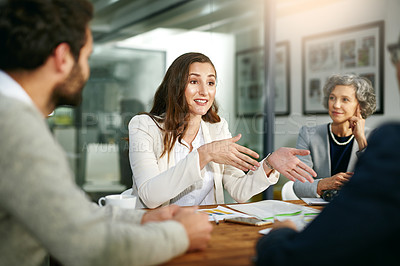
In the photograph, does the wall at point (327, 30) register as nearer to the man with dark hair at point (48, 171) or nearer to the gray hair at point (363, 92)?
the gray hair at point (363, 92)

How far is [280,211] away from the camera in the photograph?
1.56 meters

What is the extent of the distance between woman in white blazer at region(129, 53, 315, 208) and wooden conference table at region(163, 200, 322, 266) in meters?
0.54

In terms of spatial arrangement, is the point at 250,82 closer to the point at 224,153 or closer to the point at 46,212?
the point at 224,153

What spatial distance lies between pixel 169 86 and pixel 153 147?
39 cm

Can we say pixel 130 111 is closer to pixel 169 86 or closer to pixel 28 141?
pixel 169 86

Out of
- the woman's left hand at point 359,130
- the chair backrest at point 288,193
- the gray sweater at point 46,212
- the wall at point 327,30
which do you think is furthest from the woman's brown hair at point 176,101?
the wall at point 327,30

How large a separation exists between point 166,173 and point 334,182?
0.83 meters

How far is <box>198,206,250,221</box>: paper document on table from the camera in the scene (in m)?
1.44

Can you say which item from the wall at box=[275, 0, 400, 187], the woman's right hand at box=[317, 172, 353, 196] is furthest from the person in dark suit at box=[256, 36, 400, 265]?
the wall at box=[275, 0, 400, 187]

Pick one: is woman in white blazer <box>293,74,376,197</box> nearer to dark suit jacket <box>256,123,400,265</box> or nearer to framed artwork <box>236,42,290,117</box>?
framed artwork <box>236,42,290,117</box>

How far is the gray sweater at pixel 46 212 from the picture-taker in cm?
78

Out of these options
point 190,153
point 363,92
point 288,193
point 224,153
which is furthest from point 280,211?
point 363,92

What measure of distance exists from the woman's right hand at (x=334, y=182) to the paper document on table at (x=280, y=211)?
307 millimetres

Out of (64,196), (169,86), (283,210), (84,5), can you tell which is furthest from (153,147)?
(64,196)
